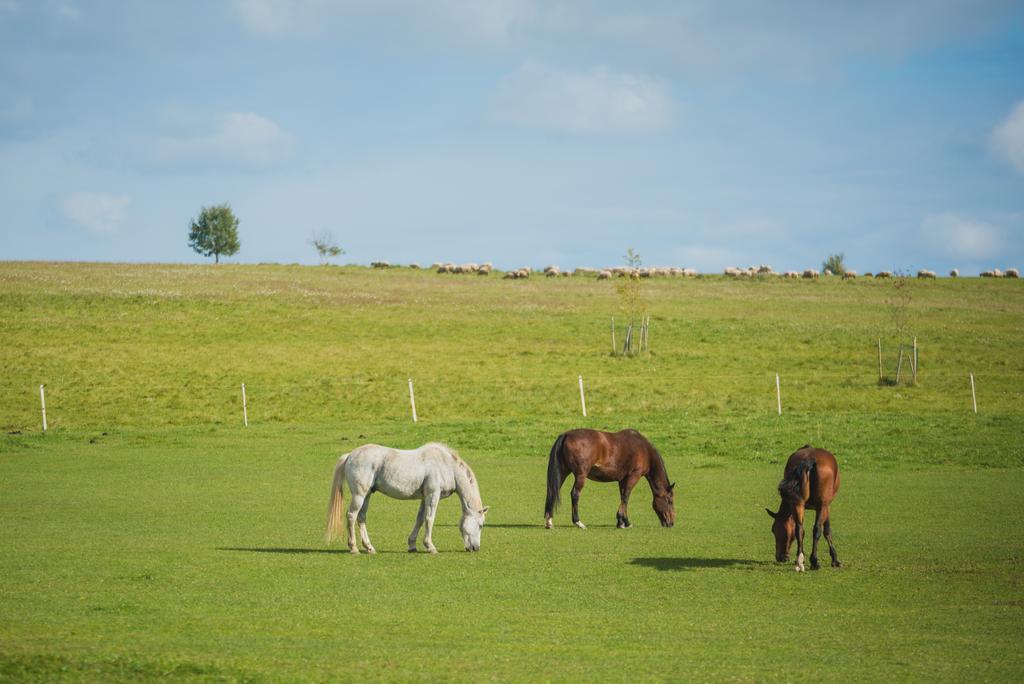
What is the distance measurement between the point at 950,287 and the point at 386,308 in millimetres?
51333

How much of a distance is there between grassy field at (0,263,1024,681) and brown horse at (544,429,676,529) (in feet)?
1.73

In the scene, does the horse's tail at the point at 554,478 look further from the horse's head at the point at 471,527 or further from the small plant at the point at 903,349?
the small plant at the point at 903,349

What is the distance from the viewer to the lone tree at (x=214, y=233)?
454 feet

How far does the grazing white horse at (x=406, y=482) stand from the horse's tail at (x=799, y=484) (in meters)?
4.61

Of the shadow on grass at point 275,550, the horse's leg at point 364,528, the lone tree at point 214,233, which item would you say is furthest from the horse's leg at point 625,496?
the lone tree at point 214,233

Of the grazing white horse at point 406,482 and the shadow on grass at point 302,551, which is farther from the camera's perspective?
the shadow on grass at point 302,551

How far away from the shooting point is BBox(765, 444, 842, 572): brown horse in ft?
50.0

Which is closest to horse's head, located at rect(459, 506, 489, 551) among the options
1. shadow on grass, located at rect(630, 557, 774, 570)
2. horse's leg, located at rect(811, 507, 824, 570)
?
shadow on grass, located at rect(630, 557, 774, 570)

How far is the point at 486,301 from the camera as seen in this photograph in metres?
77.7

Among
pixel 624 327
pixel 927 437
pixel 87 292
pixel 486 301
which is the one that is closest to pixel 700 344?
pixel 624 327

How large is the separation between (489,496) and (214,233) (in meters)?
121

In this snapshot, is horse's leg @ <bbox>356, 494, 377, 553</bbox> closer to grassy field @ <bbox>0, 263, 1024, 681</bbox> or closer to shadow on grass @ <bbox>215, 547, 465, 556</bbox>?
shadow on grass @ <bbox>215, 547, 465, 556</bbox>

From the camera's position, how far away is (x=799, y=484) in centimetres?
Answer: 1520

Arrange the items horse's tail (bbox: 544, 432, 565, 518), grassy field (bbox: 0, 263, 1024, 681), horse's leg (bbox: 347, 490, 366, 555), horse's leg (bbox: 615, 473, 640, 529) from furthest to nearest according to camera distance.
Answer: horse's leg (bbox: 615, 473, 640, 529) < horse's tail (bbox: 544, 432, 565, 518) < horse's leg (bbox: 347, 490, 366, 555) < grassy field (bbox: 0, 263, 1024, 681)
